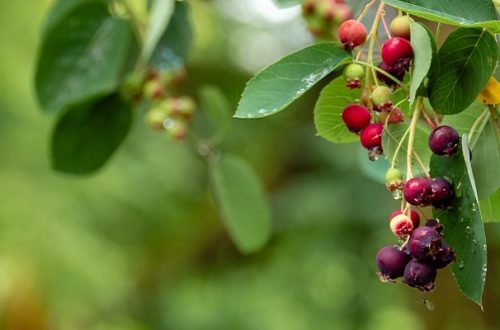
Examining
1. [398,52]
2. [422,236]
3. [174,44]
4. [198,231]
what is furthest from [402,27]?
[198,231]

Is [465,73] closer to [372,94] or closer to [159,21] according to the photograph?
[372,94]

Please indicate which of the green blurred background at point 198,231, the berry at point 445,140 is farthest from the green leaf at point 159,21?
the green blurred background at point 198,231

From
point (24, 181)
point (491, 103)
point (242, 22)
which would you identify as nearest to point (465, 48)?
point (491, 103)

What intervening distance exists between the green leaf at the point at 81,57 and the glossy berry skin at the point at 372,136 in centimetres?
44

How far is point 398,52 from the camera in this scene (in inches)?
16.9

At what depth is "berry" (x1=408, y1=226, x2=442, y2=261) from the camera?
0.41m

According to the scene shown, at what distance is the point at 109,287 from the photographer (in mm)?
2873

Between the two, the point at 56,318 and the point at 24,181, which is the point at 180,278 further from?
the point at 24,181

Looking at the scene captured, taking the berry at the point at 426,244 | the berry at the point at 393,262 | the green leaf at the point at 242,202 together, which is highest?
the berry at the point at 426,244

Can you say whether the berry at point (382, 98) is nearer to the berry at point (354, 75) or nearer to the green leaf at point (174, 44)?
the berry at point (354, 75)

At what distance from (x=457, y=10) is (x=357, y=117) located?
85mm

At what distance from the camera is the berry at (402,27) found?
0.44 m

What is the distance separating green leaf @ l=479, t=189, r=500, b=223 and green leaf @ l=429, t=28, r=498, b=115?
87 mm

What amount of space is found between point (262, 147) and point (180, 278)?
2.18 ft
